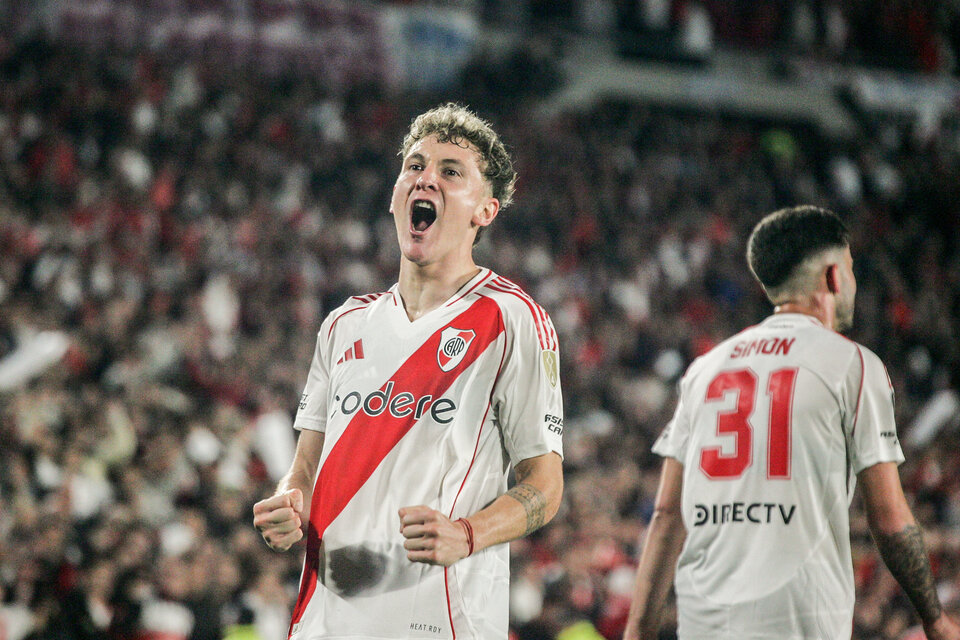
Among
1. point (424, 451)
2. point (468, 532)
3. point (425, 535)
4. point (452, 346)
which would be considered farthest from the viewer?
point (452, 346)

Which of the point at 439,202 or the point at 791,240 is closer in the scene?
the point at 439,202

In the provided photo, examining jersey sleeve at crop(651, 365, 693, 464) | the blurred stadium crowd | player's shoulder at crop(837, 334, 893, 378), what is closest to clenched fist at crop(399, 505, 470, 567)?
jersey sleeve at crop(651, 365, 693, 464)

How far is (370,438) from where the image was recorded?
317 centimetres

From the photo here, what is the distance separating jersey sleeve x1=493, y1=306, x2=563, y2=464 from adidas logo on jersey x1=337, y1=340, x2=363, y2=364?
1.60ft

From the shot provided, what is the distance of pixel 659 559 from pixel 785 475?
0.64 m

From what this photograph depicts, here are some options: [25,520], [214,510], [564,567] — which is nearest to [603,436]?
[564,567]

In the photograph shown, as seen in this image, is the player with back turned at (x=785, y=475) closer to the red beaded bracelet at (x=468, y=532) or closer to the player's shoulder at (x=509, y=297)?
the player's shoulder at (x=509, y=297)

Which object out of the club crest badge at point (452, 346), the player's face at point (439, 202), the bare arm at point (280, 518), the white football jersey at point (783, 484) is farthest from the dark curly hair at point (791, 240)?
the bare arm at point (280, 518)

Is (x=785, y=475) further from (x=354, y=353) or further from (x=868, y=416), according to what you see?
(x=354, y=353)

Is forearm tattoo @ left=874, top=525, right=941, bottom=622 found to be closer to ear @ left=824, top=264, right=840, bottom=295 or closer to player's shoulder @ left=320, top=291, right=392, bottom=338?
ear @ left=824, top=264, right=840, bottom=295

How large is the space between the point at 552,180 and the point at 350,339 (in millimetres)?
14651

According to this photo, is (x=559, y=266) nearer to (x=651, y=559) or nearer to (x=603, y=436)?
(x=603, y=436)

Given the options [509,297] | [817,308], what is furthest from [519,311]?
[817,308]

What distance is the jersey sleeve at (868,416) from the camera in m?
3.46
